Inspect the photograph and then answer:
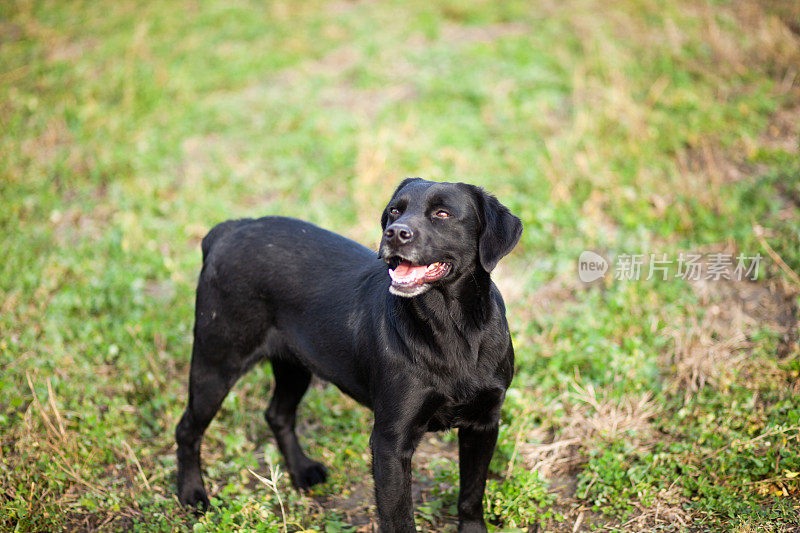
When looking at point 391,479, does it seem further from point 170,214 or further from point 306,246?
point 170,214

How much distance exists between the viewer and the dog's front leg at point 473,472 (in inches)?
145

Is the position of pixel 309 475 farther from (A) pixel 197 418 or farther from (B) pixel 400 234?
(B) pixel 400 234

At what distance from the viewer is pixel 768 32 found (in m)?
9.45

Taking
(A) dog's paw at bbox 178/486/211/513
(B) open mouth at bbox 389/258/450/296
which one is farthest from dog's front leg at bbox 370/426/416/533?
(A) dog's paw at bbox 178/486/211/513

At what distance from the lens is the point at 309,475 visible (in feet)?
14.8

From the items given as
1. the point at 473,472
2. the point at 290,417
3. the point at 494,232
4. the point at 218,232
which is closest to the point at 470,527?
the point at 473,472

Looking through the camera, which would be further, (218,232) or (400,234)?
(218,232)

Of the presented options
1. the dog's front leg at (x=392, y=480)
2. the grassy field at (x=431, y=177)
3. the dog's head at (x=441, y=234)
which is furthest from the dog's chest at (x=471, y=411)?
the grassy field at (x=431, y=177)

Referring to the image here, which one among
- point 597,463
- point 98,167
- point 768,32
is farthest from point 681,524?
point 768,32

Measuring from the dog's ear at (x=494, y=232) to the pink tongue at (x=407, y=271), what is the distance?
32cm

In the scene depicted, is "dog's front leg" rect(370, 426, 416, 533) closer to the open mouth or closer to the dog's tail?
the open mouth

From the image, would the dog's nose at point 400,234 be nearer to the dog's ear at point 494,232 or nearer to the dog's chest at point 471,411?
the dog's ear at point 494,232

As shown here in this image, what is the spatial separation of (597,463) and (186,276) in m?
4.17

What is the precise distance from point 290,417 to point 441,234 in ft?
6.33
